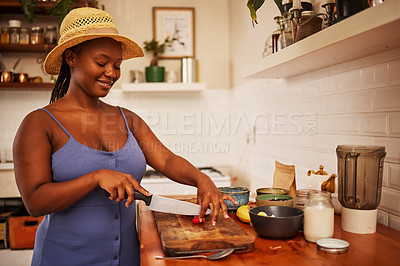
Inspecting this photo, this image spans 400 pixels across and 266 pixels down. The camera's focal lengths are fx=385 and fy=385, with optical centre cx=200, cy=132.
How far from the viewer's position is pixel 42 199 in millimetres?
1262

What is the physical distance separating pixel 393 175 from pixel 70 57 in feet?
4.49

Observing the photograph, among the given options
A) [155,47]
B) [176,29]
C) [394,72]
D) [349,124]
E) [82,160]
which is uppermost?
[176,29]

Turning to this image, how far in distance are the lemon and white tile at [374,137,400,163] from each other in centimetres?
60

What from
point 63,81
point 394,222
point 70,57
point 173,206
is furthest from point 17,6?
point 394,222

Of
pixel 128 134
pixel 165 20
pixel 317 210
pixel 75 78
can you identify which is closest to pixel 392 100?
pixel 317 210

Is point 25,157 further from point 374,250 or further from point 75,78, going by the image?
point 374,250

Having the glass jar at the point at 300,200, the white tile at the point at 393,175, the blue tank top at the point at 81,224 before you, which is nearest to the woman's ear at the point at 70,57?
the blue tank top at the point at 81,224

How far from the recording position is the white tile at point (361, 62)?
160 cm

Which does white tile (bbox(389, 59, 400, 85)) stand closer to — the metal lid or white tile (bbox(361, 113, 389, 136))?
white tile (bbox(361, 113, 389, 136))

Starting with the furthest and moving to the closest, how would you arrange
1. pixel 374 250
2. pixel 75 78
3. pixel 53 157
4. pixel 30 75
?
pixel 30 75 → pixel 75 78 → pixel 53 157 → pixel 374 250

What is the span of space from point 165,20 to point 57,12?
3.45 feet

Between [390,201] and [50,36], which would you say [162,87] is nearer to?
[50,36]

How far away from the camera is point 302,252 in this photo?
1.19 m

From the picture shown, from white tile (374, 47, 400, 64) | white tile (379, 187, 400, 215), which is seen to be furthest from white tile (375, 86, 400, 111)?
white tile (379, 187, 400, 215)
